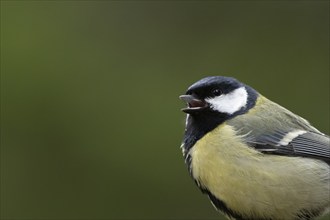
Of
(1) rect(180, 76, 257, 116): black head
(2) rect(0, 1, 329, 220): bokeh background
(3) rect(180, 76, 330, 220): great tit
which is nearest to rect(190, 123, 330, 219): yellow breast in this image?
(3) rect(180, 76, 330, 220): great tit

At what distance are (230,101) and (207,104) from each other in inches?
3.4

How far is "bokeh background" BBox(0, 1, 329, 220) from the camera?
4184 mm

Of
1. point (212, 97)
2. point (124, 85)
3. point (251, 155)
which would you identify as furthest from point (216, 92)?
point (124, 85)

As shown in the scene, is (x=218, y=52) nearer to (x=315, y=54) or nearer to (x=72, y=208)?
(x=315, y=54)

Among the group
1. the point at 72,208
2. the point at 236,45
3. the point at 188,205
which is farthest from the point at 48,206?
the point at 236,45

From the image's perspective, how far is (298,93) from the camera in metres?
4.38

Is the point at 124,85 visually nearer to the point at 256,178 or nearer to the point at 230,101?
the point at 230,101

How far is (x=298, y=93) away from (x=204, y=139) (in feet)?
6.84

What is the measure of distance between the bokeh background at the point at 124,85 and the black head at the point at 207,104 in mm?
1632

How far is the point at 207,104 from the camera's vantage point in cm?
246

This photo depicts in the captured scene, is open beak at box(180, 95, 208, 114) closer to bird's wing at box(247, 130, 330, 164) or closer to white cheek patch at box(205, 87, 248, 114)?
white cheek patch at box(205, 87, 248, 114)

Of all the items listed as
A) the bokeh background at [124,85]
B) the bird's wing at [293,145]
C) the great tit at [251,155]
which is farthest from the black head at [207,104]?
the bokeh background at [124,85]

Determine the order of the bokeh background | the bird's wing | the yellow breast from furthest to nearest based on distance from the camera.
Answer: the bokeh background, the bird's wing, the yellow breast

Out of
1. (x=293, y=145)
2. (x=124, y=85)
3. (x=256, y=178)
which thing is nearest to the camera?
(x=256, y=178)
